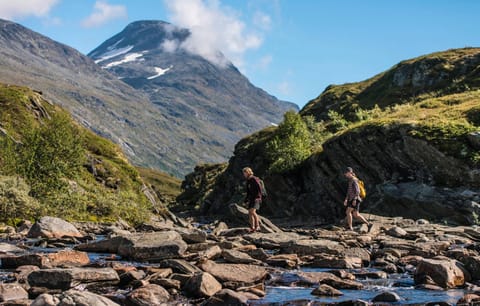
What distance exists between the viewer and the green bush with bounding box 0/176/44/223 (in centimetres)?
4359

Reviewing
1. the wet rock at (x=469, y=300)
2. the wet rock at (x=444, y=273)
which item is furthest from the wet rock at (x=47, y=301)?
the wet rock at (x=444, y=273)

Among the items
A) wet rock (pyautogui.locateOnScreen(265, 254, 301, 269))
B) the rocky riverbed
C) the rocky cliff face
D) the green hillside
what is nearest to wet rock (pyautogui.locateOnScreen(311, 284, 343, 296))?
the rocky riverbed

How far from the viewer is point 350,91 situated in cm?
12875

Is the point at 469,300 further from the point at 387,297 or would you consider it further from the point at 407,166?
the point at 407,166

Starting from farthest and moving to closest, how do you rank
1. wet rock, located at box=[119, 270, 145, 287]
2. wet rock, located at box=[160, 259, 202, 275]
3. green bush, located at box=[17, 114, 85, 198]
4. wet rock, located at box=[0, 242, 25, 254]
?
green bush, located at box=[17, 114, 85, 198] → wet rock, located at box=[0, 242, 25, 254] → wet rock, located at box=[160, 259, 202, 275] → wet rock, located at box=[119, 270, 145, 287]

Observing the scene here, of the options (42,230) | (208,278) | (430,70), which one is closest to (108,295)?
(208,278)

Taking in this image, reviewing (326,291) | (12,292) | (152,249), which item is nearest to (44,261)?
(152,249)

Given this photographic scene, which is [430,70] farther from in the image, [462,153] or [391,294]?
[391,294]

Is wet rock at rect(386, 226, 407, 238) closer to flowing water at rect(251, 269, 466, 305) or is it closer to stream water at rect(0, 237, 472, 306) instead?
stream water at rect(0, 237, 472, 306)

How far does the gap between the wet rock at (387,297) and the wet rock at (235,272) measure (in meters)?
3.57

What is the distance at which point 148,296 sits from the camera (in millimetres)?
12086

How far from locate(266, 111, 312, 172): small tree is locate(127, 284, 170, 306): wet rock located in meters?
65.2

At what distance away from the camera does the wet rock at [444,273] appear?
14274mm

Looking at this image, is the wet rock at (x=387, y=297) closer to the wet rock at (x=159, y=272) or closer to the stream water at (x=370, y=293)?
the stream water at (x=370, y=293)
